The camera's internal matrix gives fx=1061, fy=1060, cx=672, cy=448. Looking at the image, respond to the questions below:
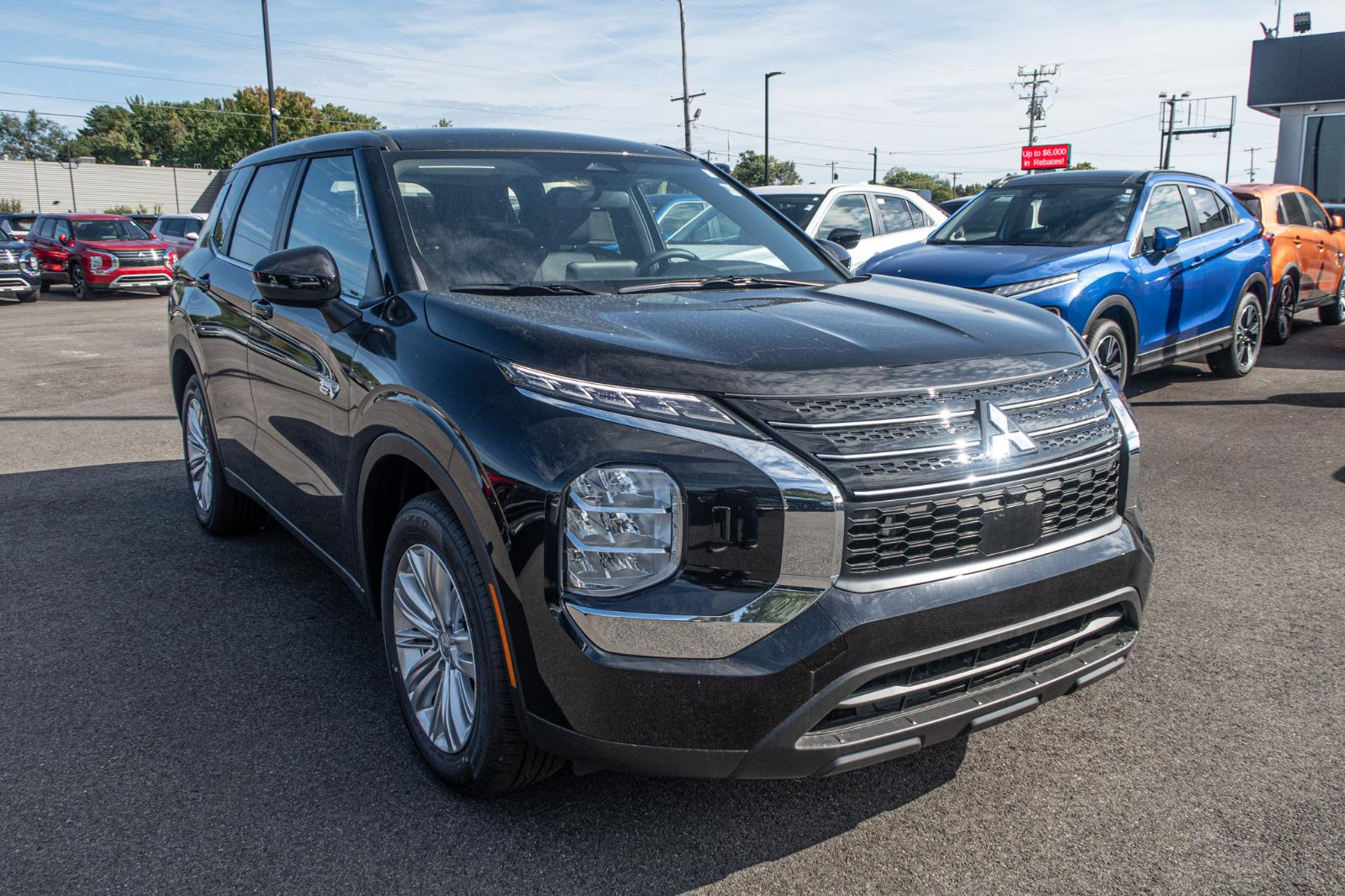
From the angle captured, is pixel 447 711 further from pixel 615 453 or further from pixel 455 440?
pixel 615 453

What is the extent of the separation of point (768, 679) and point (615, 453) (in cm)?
60

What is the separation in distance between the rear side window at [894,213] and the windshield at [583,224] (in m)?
9.06

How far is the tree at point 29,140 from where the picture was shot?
129250mm

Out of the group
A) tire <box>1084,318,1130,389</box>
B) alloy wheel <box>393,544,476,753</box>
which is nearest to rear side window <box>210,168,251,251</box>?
alloy wheel <box>393,544,476,753</box>

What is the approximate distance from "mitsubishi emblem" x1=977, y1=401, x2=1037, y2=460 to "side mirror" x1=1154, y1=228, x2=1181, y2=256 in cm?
622

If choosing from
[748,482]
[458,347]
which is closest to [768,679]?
[748,482]

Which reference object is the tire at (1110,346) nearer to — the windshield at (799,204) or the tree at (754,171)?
the windshield at (799,204)

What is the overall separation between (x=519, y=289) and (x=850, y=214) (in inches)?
386

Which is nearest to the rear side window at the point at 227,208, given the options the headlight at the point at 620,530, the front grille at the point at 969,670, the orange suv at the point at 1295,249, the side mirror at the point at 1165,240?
the headlight at the point at 620,530

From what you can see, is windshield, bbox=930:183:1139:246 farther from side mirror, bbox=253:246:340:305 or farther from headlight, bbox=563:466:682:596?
headlight, bbox=563:466:682:596

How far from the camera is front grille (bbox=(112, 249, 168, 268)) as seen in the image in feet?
74.1

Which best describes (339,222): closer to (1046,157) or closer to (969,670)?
(969,670)

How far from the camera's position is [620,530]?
237 cm

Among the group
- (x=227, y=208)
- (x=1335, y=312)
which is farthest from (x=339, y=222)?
(x=1335, y=312)
